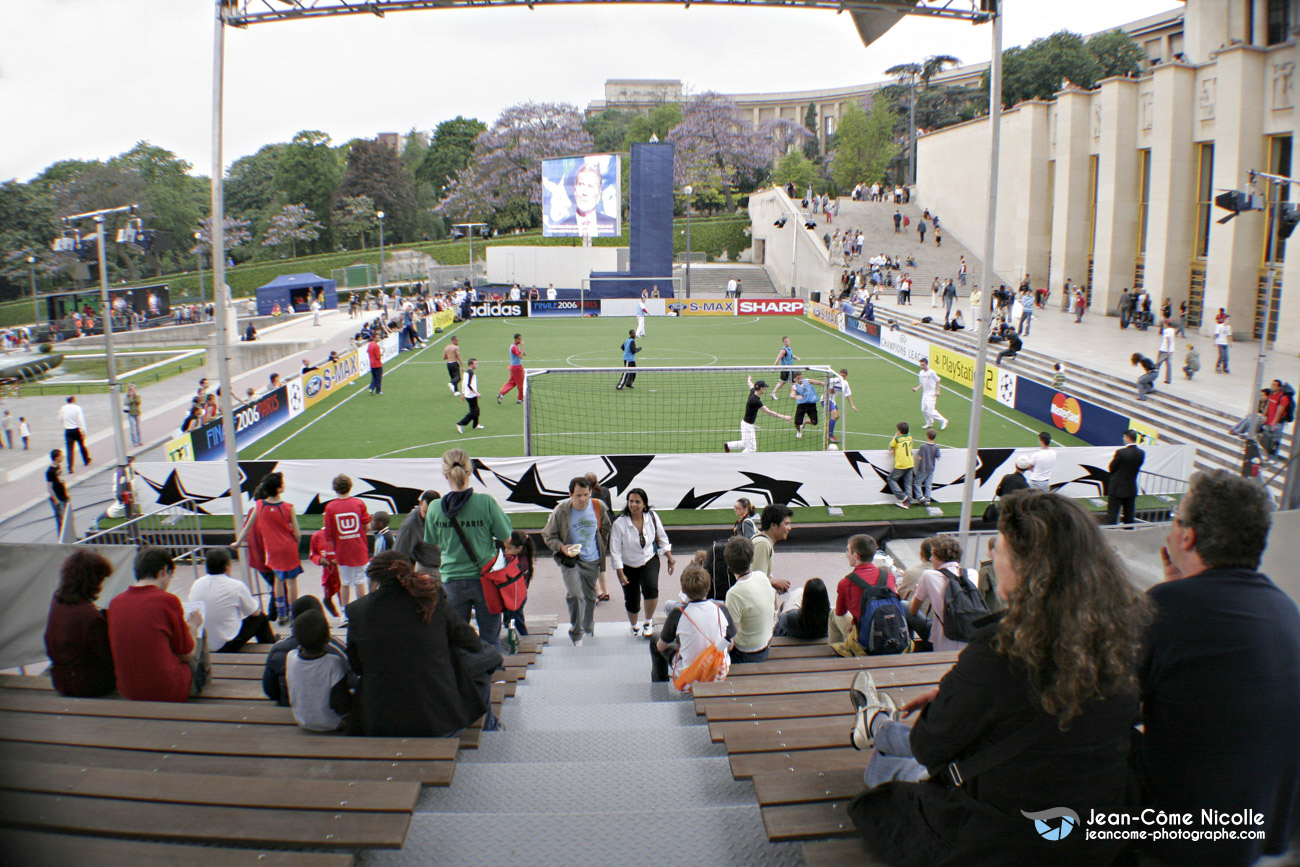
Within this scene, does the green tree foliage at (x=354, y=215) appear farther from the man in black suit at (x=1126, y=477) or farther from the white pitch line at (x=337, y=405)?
the man in black suit at (x=1126, y=477)

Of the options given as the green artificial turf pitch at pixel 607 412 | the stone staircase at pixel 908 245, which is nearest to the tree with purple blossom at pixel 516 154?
the stone staircase at pixel 908 245

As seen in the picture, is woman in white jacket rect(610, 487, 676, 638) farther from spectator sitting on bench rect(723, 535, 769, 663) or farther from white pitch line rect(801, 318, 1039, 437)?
white pitch line rect(801, 318, 1039, 437)

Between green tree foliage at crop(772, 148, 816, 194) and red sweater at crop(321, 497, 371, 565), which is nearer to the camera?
red sweater at crop(321, 497, 371, 565)

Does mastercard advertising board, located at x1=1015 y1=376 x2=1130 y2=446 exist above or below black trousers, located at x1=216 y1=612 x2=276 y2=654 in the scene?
above

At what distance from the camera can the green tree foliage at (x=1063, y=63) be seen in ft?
212

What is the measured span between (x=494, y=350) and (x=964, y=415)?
1918 cm

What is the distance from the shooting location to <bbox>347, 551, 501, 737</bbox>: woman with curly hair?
4.11 metres

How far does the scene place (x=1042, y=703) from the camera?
2480 mm

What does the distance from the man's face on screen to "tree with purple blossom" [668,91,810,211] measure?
107 feet

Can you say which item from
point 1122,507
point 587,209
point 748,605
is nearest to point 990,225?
point 748,605

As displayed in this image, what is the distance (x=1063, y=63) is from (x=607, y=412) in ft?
196

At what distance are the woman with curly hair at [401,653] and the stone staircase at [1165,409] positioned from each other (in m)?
13.7

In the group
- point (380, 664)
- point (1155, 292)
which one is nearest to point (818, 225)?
point (1155, 292)

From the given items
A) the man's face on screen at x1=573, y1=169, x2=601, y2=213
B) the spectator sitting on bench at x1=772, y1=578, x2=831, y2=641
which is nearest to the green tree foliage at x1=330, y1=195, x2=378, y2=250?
the man's face on screen at x1=573, y1=169, x2=601, y2=213
